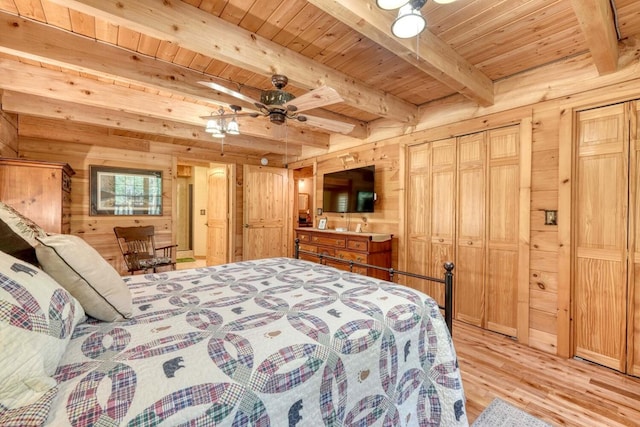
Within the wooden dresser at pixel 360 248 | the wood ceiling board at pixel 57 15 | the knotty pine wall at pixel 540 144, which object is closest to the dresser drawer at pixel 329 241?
the wooden dresser at pixel 360 248

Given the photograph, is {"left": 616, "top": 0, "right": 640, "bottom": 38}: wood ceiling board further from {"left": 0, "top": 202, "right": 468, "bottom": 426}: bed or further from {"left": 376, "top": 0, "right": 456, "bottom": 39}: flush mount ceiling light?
{"left": 0, "top": 202, "right": 468, "bottom": 426}: bed

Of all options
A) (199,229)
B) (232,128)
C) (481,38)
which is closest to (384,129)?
(481,38)

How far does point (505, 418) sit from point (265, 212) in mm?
4518

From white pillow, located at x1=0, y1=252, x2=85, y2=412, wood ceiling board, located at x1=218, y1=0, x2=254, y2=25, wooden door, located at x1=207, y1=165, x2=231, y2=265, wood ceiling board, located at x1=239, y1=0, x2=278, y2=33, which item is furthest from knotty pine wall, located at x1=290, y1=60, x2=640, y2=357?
wooden door, located at x1=207, y1=165, x2=231, y2=265

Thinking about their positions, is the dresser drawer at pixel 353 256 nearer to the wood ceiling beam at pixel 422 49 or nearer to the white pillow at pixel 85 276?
the wood ceiling beam at pixel 422 49

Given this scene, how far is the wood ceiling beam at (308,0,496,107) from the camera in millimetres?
1569

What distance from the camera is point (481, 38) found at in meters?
2.12

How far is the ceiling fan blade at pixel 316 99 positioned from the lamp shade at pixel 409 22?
544mm

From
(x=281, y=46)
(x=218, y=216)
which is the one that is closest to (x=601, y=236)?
(x=281, y=46)

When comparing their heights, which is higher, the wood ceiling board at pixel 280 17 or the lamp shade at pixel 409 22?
the wood ceiling board at pixel 280 17

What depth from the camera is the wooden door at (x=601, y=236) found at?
2199mm

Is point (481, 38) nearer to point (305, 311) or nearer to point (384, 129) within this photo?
point (384, 129)

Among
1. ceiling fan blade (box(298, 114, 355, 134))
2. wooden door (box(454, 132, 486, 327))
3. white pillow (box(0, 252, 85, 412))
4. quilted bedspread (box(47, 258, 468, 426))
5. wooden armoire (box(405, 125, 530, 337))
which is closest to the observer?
white pillow (box(0, 252, 85, 412))

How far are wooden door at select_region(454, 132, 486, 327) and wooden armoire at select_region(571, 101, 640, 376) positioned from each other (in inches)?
28.9
